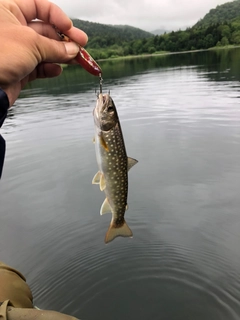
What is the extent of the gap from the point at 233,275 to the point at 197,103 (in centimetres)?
1330

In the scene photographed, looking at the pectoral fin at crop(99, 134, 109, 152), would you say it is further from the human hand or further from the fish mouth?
the human hand

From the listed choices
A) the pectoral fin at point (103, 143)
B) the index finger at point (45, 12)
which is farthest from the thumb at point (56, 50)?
the pectoral fin at point (103, 143)

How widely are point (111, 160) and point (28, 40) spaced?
4.57ft

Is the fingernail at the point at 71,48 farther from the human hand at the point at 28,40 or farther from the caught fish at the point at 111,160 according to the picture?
the caught fish at the point at 111,160

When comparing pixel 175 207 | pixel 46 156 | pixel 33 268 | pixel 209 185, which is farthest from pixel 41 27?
pixel 46 156

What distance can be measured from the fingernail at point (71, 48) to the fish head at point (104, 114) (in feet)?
1.52

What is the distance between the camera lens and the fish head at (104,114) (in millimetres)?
2896

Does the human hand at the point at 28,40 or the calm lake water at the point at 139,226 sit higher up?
the human hand at the point at 28,40

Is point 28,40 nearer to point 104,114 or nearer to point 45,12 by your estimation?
point 45,12

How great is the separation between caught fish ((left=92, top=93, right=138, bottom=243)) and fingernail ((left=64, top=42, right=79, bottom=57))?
45 centimetres

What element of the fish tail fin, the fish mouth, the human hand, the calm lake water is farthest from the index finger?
the calm lake water

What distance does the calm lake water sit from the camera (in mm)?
4414

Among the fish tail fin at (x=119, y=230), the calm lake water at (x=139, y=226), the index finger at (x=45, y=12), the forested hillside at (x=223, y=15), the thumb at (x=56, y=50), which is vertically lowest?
the calm lake water at (x=139, y=226)

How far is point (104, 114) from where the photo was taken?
2904mm
